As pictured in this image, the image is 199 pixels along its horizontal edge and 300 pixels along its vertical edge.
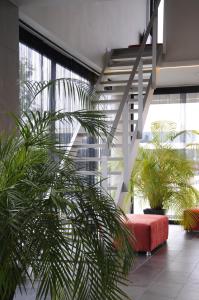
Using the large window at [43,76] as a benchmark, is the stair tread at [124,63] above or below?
above

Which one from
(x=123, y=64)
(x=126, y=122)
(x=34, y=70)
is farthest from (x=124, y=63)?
(x=34, y=70)

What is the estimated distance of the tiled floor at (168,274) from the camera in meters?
4.12

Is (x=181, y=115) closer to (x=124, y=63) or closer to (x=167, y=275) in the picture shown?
(x=124, y=63)

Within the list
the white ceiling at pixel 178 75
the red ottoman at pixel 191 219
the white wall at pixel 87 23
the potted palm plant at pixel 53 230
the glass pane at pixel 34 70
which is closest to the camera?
the potted palm plant at pixel 53 230

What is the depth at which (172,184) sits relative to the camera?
25.9 ft

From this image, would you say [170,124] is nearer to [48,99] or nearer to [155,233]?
[155,233]

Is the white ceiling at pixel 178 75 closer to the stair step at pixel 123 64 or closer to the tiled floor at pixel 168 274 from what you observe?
→ the stair step at pixel 123 64

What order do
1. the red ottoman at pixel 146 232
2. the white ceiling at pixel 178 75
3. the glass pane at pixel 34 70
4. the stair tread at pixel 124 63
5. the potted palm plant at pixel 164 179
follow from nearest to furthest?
the glass pane at pixel 34 70
the red ottoman at pixel 146 232
the stair tread at pixel 124 63
the white ceiling at pixel 178 75
the potted palm plant at pixel 164 179

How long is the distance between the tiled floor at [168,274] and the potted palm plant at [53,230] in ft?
6.01

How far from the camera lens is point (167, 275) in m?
4.83

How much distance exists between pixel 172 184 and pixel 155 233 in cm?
195

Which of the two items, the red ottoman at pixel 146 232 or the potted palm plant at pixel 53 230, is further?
the red ottoman at pixel 146 232

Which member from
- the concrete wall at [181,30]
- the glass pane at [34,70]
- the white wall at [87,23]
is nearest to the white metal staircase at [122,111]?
the concrete wall at [181,30]

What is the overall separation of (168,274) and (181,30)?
4050mm
